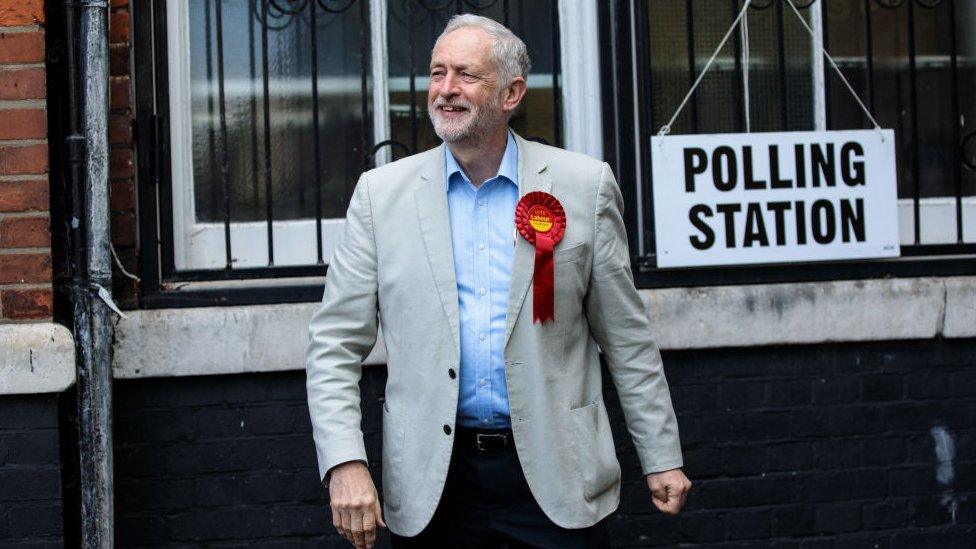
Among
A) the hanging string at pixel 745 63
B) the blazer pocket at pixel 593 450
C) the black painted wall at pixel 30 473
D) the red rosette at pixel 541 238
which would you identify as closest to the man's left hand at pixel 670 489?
the blazer pocket at pixel 593 450

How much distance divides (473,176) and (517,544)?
3.09 feet

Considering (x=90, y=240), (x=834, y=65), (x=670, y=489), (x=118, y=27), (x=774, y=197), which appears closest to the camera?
(x=670, y=489)

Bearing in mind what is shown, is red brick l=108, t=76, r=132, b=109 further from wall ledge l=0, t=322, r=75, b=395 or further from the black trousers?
the black trousers

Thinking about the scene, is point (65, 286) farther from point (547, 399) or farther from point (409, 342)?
point (547, 399)

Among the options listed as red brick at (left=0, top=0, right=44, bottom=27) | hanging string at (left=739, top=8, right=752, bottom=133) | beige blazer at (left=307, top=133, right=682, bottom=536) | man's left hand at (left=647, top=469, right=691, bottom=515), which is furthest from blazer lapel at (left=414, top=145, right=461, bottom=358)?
hanging string at (left=739, top=8, right=752, bottom=133)

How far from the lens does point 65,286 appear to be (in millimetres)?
3865

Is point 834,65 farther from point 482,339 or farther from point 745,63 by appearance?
point 482,339

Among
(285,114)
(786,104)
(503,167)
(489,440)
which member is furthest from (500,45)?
(786,104)

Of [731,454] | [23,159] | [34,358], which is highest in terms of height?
[23,159]

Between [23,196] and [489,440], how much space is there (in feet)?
5.94

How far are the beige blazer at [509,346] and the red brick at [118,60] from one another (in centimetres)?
138

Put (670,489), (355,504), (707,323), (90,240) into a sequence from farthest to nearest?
(707,323) < (90,240) < (670,489) < (355,504)

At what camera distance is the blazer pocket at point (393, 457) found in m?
2.92

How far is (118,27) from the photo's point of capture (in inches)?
157
